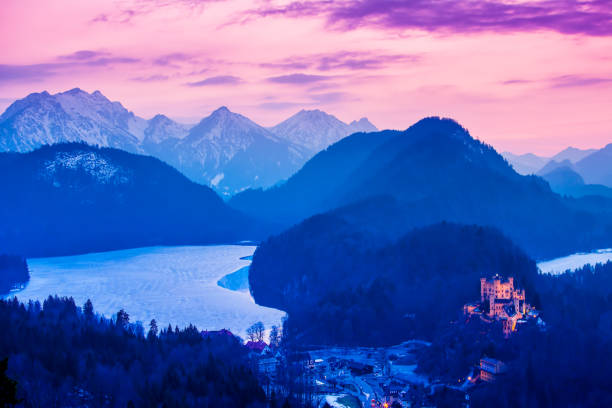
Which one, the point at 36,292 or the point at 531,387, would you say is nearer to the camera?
the point at 531,387

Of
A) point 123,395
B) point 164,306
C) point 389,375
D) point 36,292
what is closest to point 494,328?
point 389,375

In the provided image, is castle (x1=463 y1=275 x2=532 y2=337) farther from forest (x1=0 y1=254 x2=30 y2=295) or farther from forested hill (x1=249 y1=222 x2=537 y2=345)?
forest (x1=0 y1=254 x2=30 y2=295)

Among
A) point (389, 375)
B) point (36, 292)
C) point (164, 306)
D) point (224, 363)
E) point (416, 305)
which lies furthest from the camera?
point (36, 292)

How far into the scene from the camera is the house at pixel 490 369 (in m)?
77.9

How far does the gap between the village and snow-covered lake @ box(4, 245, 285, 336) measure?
69.1 feet

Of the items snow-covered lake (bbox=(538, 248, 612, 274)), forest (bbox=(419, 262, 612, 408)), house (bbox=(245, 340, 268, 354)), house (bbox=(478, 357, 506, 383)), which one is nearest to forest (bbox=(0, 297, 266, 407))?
house (bbox=(245, 340, 268, 354))

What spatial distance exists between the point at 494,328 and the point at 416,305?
26.0 meters

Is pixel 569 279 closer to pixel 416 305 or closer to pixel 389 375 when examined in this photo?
pixel 416 305

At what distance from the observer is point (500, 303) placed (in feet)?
300

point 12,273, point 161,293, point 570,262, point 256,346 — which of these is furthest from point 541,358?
point 12,273

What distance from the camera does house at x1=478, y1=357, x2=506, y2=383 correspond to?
77875 mm

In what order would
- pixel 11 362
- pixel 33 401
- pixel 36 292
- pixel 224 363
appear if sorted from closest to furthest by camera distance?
pixel 33 401
pixel 11 362
pixel 224 363
pixel 36 292

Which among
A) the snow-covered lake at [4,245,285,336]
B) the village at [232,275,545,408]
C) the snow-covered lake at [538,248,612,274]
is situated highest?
the snow-covered lake at [538,248,612,274]

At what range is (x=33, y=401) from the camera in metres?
65.9
